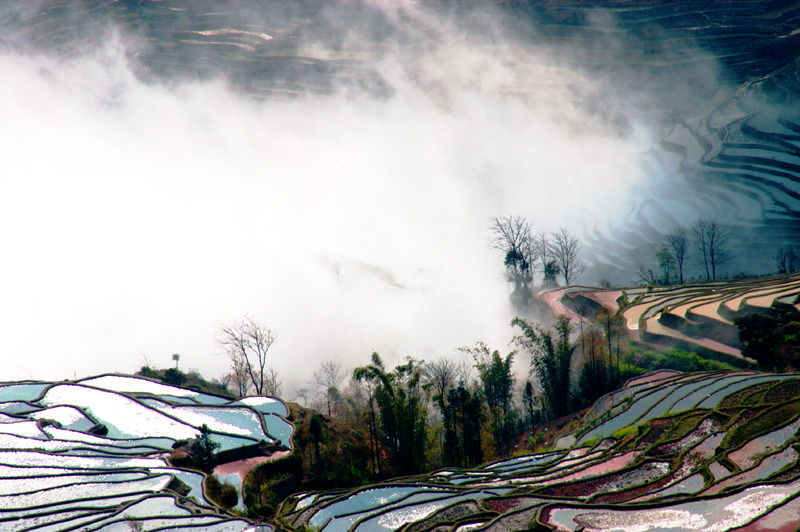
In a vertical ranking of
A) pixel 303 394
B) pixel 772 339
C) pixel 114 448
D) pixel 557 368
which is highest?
pixel 772 339

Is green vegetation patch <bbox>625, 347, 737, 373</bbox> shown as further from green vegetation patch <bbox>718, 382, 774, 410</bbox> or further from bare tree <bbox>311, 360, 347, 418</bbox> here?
bare tree <bbox>311, 360, 347, 418</bbox>

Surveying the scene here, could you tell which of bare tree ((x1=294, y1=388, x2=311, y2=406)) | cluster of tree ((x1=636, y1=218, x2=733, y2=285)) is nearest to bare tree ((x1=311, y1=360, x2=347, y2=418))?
bare tree ((x1=294, y1=388, x2=311, y2=406))

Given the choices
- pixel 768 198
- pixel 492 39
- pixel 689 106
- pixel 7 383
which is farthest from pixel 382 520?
pixel 492 39

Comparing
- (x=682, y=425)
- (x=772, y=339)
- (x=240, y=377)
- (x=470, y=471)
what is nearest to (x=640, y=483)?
(x=682, y=425)

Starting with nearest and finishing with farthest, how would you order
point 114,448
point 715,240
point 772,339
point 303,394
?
point 114,448 → point 772,339 → point 303,394 → point 715,240

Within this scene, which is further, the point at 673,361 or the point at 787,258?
the point at 787,258

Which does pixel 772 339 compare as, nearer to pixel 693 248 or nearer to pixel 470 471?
pixel 470 471

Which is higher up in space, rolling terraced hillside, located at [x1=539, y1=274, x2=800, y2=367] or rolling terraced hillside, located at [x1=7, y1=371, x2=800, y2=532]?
rolling terraced hillside, located at [x1=539, y1=274, x2=800, y2=367]
